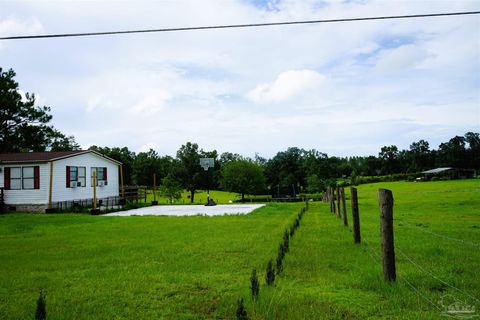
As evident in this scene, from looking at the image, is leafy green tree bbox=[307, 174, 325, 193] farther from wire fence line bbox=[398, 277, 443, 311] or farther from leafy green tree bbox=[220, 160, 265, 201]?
wire fence line bbox=[398, 277, 443, 311]

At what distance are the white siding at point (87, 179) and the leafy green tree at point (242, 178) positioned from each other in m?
28.0

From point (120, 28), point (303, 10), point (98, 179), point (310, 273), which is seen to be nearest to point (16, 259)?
point (120, 28)

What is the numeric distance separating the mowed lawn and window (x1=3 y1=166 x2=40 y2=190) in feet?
40.1

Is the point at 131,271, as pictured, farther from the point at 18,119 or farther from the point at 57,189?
Answer: the point at 18,119

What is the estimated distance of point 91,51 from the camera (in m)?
18.6

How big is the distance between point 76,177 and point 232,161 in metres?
38.4

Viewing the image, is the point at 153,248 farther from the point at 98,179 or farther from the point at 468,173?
the point at 468,173

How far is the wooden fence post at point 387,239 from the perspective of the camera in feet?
20.3

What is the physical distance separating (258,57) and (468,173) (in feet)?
293

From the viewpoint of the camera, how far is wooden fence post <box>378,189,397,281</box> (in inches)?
244

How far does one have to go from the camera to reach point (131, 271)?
7621mm

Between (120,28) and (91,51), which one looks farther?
(91,51)

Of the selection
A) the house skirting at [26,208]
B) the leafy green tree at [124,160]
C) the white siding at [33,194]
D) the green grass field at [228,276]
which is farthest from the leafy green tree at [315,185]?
the green grass field at [228,276]

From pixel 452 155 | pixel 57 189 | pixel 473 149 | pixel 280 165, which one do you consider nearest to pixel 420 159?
pixel 452 155
